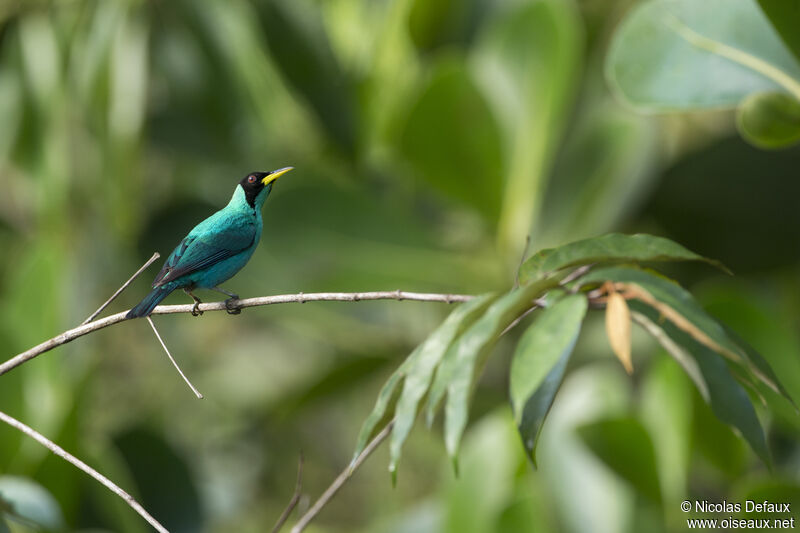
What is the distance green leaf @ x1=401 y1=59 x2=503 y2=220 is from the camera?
1996 mm

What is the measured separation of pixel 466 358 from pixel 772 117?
2.55 feet

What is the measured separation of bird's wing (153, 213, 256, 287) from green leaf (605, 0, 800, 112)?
2.57ft

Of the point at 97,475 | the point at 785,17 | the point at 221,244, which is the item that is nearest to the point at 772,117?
the point at 785,17

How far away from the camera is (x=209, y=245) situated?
103cm

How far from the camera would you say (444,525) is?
6.05 ft

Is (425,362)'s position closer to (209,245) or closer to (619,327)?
(619,327)

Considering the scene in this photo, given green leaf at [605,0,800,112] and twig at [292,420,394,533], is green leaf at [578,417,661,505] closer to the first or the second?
green leaf at [605,0,800,112]

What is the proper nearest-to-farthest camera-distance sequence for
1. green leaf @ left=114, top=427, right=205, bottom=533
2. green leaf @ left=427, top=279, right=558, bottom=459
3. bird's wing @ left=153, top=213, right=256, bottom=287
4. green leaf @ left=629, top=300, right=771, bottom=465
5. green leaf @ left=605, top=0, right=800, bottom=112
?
green leaf @ left=427, top=279, right=558, bottom=459
green leaf @ left=629, top=300, right=771, bottom=465
bird's wing @ left=153, top=213, right=256, bottom=287
green leaf @ left=605, top=0, right=800, bottom=112
green leaf @ left=114, top=427, right=205, bottom=533

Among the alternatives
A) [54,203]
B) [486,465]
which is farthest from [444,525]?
[54,203]

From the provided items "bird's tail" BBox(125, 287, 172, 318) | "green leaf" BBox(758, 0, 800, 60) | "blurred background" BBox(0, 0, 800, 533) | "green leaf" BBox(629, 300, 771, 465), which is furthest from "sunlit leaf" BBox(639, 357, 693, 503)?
"bird's tail" BBox(125, 287, 172, 318)

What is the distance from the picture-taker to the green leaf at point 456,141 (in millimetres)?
1996

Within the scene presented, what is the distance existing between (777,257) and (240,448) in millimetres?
1968

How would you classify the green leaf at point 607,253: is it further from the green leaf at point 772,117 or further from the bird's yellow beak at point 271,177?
the green leaf at point 772,117

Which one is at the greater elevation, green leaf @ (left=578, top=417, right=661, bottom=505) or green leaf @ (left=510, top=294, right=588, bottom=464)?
green leaf @ (left=578, top=417, right=661, bottom=505)
